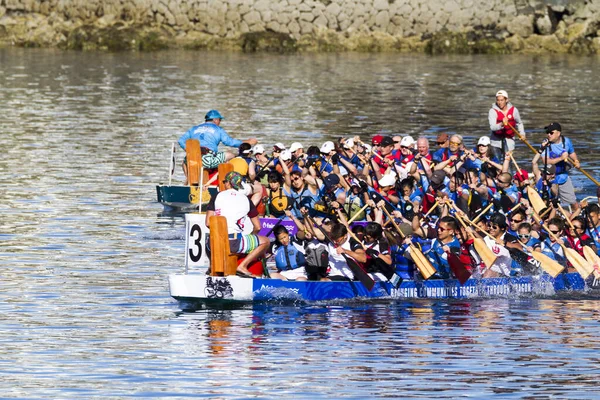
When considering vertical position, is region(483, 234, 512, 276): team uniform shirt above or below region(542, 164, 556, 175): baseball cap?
below

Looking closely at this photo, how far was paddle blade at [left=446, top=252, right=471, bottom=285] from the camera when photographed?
25.2 meters

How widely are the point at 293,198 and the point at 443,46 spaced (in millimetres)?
57071

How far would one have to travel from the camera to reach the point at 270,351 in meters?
21.5

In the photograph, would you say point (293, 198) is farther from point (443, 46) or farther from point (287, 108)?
point (443, 46)

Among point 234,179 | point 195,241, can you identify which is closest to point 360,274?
point 234,179

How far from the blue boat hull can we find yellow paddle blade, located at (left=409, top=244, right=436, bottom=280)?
244 millimetres

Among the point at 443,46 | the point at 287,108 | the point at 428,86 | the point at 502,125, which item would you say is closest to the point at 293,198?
the point at 502,125

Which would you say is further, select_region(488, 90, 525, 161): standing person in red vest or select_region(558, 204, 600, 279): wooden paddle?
select_region(488, 90, 525, 161): standing person in red vest

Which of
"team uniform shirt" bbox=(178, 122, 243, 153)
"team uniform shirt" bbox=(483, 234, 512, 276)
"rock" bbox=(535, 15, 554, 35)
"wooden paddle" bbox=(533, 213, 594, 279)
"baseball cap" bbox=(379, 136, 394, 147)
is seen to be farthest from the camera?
"rock" bbox=(535, 15, 554, 35)

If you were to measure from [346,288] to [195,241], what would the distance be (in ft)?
9.75

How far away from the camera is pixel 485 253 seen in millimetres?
25656

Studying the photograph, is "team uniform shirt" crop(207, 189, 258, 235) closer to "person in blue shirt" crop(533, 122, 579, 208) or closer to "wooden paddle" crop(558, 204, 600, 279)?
"wooden paddle" crop(558, 204, 600, 279)

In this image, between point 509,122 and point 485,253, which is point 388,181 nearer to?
point 485,253

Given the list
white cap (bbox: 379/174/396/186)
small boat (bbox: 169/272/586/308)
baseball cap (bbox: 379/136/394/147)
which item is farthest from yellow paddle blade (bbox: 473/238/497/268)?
baseball cap (bbox: 379/136/394/147)
